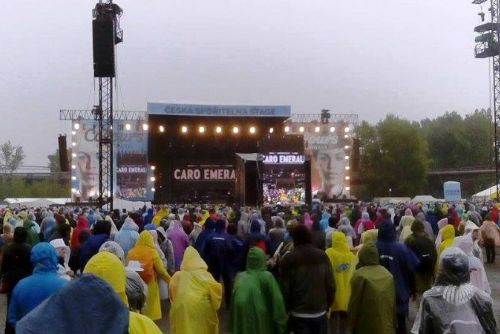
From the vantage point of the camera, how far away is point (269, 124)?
40.2m

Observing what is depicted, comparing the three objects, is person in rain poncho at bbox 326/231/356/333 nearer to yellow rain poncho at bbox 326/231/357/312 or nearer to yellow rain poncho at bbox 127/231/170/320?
yellow rain poncho at bbox 326/231/357/312

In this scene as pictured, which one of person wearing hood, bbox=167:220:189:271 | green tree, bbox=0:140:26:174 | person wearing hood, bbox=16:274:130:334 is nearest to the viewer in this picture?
person wearing hood, bbox=16:274:130:334

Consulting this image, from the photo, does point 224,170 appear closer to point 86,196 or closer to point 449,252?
point 86,196

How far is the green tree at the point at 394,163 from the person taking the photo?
6044 centimetres

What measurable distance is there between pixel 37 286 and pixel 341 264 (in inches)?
146

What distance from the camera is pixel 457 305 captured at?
3.54 meters

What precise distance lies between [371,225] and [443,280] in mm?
9504

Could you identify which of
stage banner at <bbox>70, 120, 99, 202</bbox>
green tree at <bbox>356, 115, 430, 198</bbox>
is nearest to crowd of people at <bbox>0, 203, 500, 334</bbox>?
stage banner at <bbox>70, 120, 99, 202</bbox>

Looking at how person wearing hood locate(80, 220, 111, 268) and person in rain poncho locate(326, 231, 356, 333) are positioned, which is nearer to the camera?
person in rain poncho locate(326, 231, 356, 333)

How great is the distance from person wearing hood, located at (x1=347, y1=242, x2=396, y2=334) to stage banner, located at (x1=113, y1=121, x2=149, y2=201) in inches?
1310

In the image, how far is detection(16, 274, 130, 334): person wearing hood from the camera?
2146mm

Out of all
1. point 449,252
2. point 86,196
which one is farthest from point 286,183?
point 449,252

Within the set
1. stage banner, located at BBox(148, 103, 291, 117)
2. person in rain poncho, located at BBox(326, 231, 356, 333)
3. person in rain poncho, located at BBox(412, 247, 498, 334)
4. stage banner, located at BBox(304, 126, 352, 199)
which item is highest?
stage banner, located at BBox(148, 103, 291, 117)

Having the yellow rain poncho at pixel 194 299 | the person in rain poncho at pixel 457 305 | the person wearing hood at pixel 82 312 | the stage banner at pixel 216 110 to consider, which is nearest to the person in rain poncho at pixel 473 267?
the yellow rain poncho at pixel 194 299
